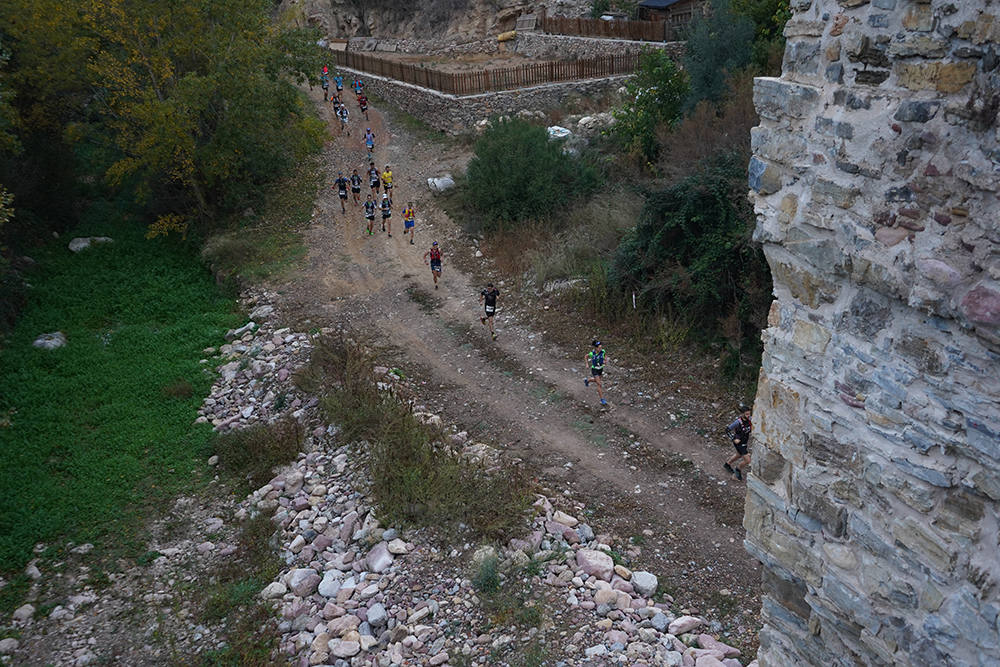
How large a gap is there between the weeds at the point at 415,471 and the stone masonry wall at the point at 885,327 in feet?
16.8

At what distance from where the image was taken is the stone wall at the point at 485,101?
79.8 feet

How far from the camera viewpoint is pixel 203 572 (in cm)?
911

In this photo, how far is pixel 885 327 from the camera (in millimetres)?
3133

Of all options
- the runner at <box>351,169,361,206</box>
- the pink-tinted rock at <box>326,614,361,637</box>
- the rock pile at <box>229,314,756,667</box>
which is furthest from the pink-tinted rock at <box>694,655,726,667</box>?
the runner at <box>351,169,361,206</box>

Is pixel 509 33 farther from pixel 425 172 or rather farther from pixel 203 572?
pixel 203 572

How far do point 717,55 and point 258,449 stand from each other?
13.7 meters

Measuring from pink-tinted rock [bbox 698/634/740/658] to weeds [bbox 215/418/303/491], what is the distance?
21.8 ft

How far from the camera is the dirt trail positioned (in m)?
8.29

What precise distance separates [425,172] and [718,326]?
503 inches

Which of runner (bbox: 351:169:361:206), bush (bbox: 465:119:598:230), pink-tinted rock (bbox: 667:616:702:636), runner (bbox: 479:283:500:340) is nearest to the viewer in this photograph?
pink-tinted rock (bbox: 667:616:702:636)

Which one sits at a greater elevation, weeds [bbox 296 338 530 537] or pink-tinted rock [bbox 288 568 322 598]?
weeds [bbox 296 338 530 537]

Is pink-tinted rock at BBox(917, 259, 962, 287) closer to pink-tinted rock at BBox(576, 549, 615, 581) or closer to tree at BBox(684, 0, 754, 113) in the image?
pink-tinted rock at BBox(576, 549, 615, 581)

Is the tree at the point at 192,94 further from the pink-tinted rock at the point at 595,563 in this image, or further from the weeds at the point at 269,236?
the pink-tinted rock at the point at 595,563

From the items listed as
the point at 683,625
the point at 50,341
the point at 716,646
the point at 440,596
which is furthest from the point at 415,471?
the point at 50,341
